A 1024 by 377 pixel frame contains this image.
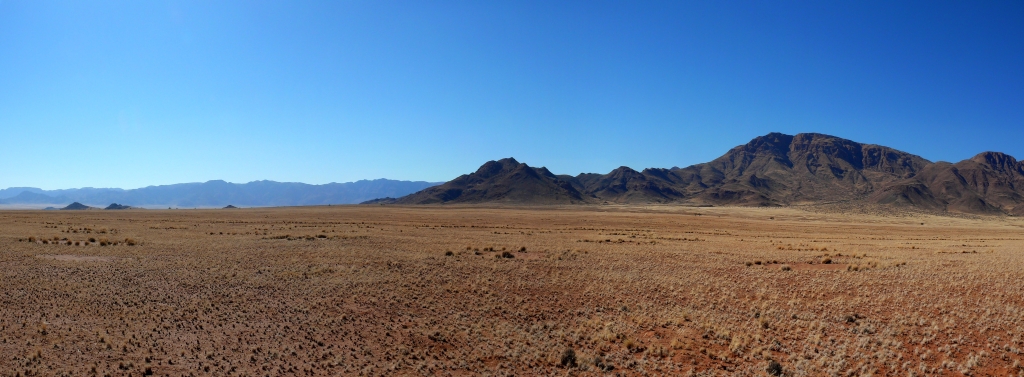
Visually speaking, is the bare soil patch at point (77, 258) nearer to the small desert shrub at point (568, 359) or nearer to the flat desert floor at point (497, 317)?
the flat desert floor at point (497, 317)

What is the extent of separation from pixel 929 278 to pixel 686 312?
13.7m

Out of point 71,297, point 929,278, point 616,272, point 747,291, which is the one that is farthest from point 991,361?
point 71,297

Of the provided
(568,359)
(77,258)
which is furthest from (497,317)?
(77,258)

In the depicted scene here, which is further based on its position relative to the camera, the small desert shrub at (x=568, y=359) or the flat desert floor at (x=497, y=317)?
the small desert shrub at (x=568, y=359)

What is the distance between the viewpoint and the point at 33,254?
2625 cm

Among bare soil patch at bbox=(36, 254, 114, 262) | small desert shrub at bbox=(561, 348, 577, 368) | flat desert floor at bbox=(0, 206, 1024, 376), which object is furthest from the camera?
bare soil patch at bbox=(36, 254, 114, 262)

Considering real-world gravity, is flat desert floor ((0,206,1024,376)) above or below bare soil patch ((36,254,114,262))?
below

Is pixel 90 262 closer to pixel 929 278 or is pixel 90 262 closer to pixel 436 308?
pixel 436 308

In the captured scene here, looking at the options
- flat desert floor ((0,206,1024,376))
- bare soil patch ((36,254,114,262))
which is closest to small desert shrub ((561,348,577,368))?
flat desert floor ((0,206,1024,376))

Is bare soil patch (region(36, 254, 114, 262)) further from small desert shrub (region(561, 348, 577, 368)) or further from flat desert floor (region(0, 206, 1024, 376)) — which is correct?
small desert shrub (region(561, 348, 577, 368))

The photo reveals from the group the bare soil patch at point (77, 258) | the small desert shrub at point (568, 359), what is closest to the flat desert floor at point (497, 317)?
the small desert shrub at point (568, 359)

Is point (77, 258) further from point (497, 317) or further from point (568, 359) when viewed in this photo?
point (568, 359)

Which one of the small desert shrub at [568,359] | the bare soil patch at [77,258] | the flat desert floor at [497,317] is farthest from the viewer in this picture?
the bare soil patch at [77,258]

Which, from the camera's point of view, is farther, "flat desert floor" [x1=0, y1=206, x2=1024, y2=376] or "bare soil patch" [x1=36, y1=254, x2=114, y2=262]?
"bare soil patch" [x1=36, y1=254, x2=114, y2=262]
